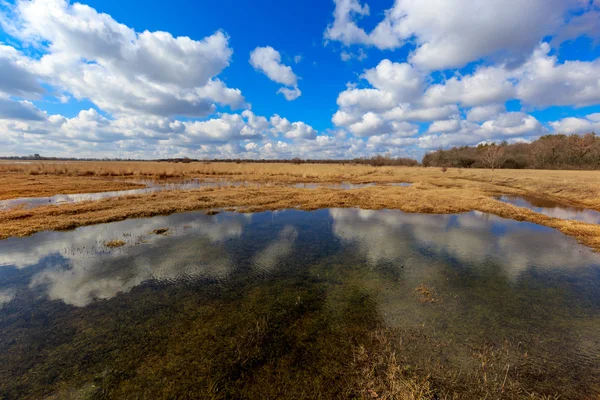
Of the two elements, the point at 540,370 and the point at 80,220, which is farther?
the point at 80,220

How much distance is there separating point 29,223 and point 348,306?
16.9m

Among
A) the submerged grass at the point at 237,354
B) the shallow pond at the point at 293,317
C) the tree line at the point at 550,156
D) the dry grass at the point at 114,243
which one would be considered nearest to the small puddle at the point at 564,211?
the shallow pond at the point at 293,317

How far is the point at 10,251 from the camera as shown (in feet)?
31.6

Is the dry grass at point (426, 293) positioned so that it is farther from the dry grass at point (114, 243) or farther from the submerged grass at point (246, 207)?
the dry grass at point (114, 243)

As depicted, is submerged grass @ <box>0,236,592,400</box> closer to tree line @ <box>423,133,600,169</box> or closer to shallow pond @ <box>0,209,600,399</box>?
shallow pond @ <box>0,209,600,399</box>

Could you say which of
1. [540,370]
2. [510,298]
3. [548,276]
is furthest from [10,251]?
[548,276]

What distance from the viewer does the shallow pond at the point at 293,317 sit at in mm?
4320

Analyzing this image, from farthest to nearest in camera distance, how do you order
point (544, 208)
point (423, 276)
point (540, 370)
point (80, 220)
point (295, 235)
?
point (544, 208) < point (80, 220) < point (295, 235) < point (423, 276) < point (540, 370)

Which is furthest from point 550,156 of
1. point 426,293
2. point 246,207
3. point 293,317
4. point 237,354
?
point 237,354

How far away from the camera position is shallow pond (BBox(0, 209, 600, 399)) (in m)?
4.32

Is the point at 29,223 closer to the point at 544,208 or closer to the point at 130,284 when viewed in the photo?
the point at 130,284

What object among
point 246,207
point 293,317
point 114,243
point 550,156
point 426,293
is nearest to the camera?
point 293,317

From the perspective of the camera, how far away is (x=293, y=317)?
612 cm

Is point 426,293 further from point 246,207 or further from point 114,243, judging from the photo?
point 246,207
